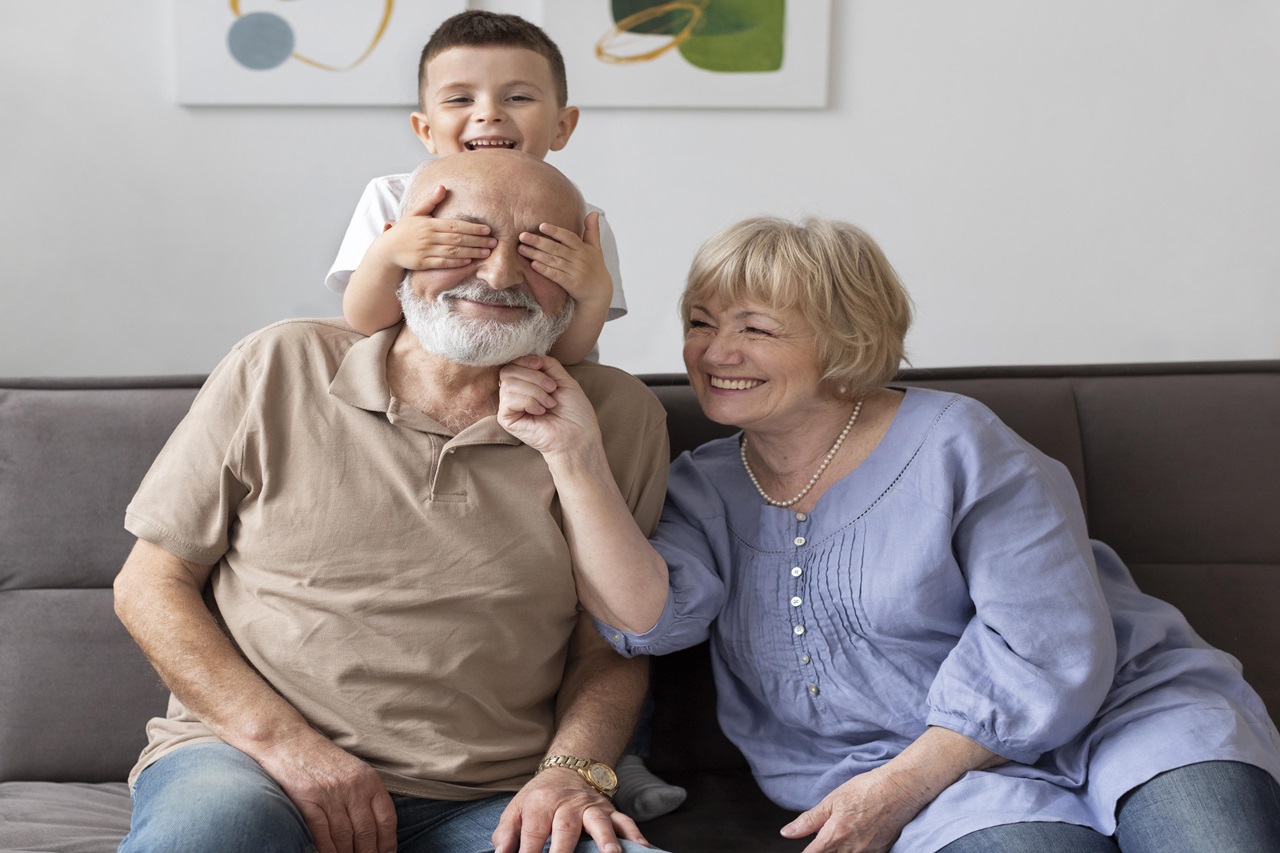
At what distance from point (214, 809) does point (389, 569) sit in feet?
1.22

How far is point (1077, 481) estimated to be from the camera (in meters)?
2.01

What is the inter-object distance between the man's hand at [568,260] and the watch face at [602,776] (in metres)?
0.65

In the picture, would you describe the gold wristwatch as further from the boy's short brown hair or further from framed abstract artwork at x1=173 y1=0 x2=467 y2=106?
framed abstract artwork at x1=173 y1=0 x2=467 y2=106

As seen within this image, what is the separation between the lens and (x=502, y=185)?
1.55m

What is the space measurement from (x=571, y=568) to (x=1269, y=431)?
1.32m

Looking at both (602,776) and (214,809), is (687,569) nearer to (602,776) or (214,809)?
(602,776)

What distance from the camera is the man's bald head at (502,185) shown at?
5.08 ft

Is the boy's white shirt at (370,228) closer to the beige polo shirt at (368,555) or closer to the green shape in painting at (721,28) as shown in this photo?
the beige polo shirt at (368,555)

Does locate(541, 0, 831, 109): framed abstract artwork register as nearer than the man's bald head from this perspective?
No

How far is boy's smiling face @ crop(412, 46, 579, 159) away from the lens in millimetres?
1948

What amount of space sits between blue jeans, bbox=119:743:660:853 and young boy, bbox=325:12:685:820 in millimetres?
334

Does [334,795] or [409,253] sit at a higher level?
[409,253]

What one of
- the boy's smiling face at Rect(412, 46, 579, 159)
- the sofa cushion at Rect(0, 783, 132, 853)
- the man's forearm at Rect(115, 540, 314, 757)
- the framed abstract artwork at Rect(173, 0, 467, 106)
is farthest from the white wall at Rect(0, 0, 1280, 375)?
the man's forearm at Rect(115, 540, 314, 757)

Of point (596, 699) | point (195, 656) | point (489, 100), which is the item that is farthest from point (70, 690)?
point (489, 100)
